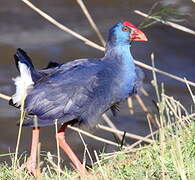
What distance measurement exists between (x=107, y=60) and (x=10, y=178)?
135 cm

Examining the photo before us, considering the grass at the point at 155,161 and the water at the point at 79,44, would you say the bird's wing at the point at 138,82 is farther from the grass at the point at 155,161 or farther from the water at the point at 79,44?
the water at the point at 79,44

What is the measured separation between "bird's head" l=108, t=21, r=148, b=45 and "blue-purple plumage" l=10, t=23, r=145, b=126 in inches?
5.7

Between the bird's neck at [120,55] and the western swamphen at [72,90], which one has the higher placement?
the bird's neck at [120,55]

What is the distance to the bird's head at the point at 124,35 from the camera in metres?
5.12

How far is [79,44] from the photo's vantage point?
7742 millimetres

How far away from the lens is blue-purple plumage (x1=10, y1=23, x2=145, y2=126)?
15.3 ft

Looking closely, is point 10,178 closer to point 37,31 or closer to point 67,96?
point 67,96

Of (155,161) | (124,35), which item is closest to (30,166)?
(155,161)

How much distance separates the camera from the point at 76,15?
8.04 m

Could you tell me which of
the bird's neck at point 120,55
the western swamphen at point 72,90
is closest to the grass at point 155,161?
the western swamphen at point 72,90

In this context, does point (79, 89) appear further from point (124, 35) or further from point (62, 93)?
point (124, 35)

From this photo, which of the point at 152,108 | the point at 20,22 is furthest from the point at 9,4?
the point at 152,108

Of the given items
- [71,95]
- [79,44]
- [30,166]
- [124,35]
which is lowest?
[30,166]

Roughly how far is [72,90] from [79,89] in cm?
4
